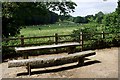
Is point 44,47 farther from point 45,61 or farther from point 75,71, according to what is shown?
point 75,71

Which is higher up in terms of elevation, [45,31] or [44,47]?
Answer: [45,31]

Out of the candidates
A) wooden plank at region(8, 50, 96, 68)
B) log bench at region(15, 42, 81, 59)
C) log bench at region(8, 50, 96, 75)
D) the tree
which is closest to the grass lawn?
the tree

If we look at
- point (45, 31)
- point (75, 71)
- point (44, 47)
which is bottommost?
point (75, 71)

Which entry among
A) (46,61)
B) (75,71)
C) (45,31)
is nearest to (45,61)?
(46,61)

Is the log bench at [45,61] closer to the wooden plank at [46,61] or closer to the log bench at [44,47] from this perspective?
the wooden plank at [46,61]

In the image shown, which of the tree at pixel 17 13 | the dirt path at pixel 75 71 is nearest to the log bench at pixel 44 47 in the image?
the dirt path at pixel 75 71

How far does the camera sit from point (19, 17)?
13.2 meters

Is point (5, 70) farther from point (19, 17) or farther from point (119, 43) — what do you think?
point (119, 43)

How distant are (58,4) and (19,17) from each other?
3308 millimetres

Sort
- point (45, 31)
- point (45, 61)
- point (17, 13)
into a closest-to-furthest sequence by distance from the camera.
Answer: point (45, 61) < point (17, 13) < point (45, 31)

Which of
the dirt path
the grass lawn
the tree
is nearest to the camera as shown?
the dirt path

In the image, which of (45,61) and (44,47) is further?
(44,47)

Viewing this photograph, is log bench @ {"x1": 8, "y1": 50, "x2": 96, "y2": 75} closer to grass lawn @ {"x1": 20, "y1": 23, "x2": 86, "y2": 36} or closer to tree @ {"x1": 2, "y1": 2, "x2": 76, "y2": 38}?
tree @ {"x1": 2, "y1": 2, "x2": 76, "y2": 38}

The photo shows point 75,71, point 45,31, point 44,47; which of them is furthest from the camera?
point 45,31
